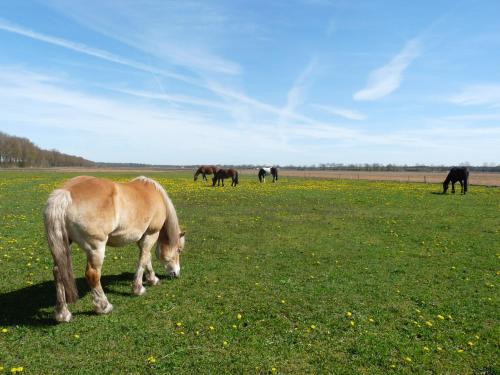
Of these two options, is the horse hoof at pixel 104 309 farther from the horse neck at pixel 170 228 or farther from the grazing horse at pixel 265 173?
the grazing horse at pixel 265 173

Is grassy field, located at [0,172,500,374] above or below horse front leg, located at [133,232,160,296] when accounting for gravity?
below

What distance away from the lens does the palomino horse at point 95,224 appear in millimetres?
5664

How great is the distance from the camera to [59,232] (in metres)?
5.63

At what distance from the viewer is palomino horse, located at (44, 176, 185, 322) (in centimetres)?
566

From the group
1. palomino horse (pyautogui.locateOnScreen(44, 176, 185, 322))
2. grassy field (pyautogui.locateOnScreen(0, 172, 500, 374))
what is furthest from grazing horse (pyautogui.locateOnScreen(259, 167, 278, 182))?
palomino horse (pyautogui.locateOnScreen(44, 176, 185, 322))

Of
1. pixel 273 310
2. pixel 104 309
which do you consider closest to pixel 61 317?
pixel 104 309

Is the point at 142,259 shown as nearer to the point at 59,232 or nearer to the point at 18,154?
the point at 59,232

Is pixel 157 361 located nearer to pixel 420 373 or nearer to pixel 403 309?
pixel 420 373

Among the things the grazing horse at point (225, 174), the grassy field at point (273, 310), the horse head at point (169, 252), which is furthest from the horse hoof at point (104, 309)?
the grazing horse at point (225, 174)

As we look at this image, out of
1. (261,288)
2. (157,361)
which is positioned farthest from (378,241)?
(157,361)

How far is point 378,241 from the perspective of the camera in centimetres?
1294

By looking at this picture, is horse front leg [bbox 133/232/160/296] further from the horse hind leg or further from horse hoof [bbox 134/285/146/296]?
the horse hind leg

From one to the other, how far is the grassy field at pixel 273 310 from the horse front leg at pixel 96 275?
0.73ft

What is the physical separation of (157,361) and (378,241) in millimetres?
10189
